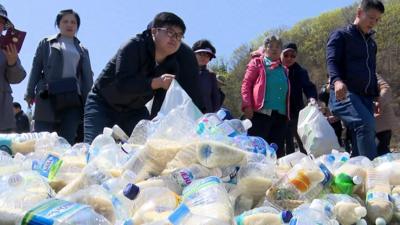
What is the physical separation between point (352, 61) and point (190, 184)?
2.91m

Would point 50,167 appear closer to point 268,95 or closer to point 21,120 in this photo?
point 268,95

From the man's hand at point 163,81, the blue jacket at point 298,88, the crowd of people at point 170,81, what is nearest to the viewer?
the man's hand at point 163,81

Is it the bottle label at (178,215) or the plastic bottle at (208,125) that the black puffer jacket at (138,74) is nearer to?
the plastic bottle at (208,125)

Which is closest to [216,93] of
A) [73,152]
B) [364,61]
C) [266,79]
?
[266,79]

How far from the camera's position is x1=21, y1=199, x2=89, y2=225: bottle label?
1.79 m

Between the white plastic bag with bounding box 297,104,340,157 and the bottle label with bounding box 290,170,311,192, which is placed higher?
the bottle label with bounding box 290,170,311,192

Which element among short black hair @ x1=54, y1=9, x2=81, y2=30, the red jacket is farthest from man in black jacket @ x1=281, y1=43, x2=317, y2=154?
short black hair @ x1=54, y1=9, x2=81, y2=30

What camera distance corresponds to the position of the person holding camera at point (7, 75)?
460cm

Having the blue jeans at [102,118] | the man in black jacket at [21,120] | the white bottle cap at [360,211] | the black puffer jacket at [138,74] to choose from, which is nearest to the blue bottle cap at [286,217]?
the white bottle cap at [360,211]

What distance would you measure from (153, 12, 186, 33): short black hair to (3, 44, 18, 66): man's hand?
142cm

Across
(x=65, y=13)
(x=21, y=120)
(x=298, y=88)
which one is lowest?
(x=21, y=120)

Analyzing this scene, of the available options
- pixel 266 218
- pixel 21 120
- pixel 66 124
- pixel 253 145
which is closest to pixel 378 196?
pixel 253 145

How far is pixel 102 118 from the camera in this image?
4.03 meters

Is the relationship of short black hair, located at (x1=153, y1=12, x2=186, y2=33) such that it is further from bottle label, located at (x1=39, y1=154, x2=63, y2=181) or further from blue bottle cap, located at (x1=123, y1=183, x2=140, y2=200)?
blue bottle cap, located at (x1=123, y1=183, x2=140, y2=200)
